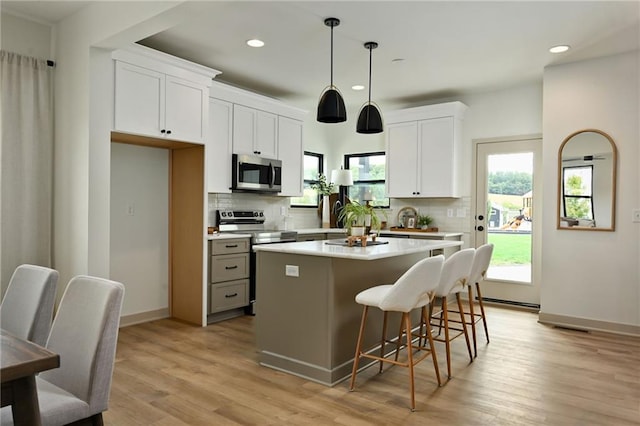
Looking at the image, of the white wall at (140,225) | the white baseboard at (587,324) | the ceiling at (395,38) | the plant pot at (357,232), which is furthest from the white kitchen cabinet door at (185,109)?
the white baseboard at (587,324)

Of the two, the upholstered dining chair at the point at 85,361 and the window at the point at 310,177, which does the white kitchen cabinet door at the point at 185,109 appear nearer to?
the window at the point at 310,177

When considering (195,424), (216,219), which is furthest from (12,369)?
(216,219)

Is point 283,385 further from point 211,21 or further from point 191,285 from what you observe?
point 211,21

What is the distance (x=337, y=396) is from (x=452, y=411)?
695mm

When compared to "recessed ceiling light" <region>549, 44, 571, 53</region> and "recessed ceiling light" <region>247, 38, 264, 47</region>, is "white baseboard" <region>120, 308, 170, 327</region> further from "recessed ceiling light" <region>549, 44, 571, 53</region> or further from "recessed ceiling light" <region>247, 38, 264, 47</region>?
"recessed ceiling light" <region>549, 44, 571, 53</region>

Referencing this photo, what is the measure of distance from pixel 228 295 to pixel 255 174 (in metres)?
1.44

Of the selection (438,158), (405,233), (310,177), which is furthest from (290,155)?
(438,158)

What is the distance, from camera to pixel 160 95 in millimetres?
4004

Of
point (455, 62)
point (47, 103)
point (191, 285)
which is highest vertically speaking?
point (455, 62)

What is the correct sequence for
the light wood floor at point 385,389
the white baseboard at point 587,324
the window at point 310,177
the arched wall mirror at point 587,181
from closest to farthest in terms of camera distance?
1. the light wood floor at point 385,389
2. the white baseboard at point 587,324
3. the arched wall mirror at point 587,181
4. the window at point 310,177

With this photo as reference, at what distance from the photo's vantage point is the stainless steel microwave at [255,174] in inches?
197

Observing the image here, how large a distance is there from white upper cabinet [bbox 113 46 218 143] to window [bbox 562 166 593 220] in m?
3.77

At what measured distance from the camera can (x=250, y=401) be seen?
2.71 meters

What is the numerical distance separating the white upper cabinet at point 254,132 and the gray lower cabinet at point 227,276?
1.13 m
